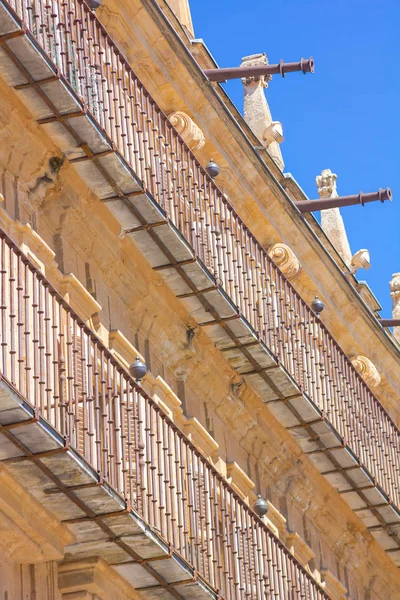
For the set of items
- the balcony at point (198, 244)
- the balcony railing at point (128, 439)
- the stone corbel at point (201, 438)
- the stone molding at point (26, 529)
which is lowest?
the stone molding at point (26, 529)

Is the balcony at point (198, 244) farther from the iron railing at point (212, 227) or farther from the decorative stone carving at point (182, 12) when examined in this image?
the decorative stone carving at point (182, 12)

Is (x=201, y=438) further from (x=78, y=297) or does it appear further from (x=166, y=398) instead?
(x=78, y=297)

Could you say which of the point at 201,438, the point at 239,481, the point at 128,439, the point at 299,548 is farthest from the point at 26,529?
the point at 299,548

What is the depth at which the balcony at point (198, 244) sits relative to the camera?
1248 cm

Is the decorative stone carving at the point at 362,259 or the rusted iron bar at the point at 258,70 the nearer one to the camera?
the rusted iron bar at the point at 258,70

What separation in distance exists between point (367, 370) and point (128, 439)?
705 cm

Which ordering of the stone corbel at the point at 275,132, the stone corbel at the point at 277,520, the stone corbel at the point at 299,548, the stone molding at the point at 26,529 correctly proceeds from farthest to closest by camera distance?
the stone corbel at the point at 275,132, the stone corbel at the point at 299,548, the stone corbel at the point at 277,520, the stone molding at the point at 26,529

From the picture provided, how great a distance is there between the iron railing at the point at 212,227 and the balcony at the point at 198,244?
0.04 ft

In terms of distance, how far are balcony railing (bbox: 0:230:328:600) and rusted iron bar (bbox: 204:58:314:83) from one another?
469 cm

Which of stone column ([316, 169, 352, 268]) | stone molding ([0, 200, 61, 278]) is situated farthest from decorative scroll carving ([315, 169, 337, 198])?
stone molding ([0, 200, 61, 278])

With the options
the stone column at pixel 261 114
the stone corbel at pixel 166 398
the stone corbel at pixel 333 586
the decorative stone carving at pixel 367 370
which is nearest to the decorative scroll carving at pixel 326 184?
the stone column at pixel 261 114

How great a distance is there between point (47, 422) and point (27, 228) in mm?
2470

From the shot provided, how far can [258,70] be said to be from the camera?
1717 centimetres

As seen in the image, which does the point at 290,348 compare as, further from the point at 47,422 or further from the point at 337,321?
the point at 47,422
